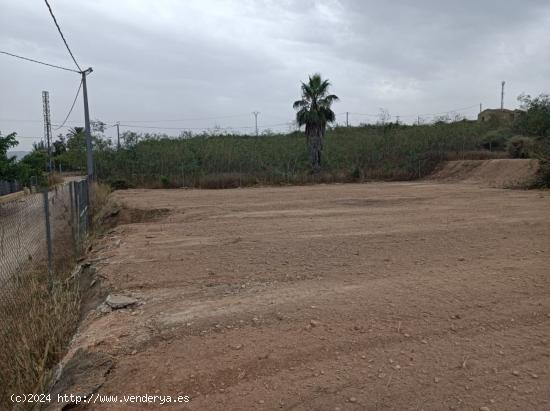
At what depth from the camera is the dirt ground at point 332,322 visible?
311 cm

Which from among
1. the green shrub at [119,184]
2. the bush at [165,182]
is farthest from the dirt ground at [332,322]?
the green shrub at [119,184]

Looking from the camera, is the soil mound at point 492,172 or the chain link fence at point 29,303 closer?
A: the chain link fence at point 29,303

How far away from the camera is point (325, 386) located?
3.14 meters

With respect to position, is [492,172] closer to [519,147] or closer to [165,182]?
[519,147]

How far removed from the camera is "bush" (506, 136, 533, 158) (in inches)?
1074

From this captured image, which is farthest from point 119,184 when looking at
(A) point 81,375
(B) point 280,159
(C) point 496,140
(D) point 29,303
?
(C) point 496,140

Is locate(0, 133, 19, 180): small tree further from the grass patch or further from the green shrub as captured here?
the grass patch

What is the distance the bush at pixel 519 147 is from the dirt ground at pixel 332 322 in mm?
21971

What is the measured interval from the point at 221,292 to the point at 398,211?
8076 mm

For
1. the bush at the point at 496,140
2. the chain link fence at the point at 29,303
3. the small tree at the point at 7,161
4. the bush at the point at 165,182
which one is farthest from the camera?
the bush at the point at 496,140

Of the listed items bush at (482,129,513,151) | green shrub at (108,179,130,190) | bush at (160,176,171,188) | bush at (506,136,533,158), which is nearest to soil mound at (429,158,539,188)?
bush at (506,136,533,158)

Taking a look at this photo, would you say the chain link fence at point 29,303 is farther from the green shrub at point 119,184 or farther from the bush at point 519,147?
the bush at point 519,147

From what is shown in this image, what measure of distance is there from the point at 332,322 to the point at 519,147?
2880 centimetres

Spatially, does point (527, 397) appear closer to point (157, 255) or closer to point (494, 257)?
point (494, 257)
